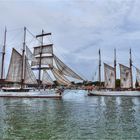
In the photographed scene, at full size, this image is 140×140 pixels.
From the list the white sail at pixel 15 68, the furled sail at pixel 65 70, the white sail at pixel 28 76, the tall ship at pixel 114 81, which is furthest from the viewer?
the tall ship at pixel 114 81

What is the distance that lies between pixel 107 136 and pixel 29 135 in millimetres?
4978

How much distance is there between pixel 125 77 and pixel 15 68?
40635 millimetres

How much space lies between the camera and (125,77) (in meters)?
109

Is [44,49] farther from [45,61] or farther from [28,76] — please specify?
[28,76]

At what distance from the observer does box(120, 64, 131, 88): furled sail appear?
108 meters

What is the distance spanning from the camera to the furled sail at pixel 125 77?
10838cm

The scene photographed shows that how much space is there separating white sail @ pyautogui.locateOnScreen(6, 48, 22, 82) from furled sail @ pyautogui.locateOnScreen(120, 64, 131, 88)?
38466 millimetres

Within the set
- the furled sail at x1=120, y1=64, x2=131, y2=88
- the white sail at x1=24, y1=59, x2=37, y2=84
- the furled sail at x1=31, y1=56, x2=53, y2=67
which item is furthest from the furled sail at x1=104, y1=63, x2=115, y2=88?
the white sail at x1=24, y1=59, x2=37, y2=84

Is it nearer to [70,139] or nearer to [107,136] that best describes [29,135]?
[70,139]

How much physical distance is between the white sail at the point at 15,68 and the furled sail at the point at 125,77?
1514 inches

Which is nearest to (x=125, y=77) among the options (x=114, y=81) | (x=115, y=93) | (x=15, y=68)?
(x=114, y=81)

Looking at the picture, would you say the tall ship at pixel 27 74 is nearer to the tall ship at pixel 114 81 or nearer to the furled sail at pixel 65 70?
the furled sail at pixel 65 70

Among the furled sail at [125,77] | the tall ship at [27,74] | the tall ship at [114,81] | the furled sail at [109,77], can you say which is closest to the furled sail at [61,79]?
the tall ship at [27,74]

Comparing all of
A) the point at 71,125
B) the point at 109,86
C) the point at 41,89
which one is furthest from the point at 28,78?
the point at 71,125
